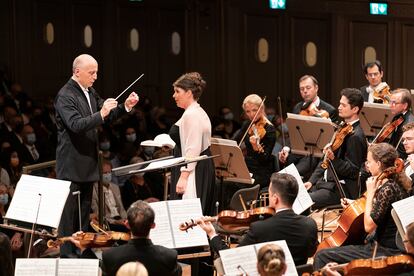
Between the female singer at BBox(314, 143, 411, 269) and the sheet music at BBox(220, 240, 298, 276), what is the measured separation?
0.84 m

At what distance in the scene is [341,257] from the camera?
5590 millimetres

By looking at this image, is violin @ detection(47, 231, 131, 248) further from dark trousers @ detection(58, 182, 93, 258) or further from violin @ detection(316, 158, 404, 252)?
violin @ detection(316, 158, 404, 252)

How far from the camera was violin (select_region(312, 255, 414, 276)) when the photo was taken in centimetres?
490

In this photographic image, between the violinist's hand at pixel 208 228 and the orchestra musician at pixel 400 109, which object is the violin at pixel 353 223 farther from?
the orchestra musician at pixel 400 109

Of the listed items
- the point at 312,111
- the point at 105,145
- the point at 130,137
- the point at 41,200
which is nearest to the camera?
the point at 41,200

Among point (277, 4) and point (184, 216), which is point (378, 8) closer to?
point (277, 4)

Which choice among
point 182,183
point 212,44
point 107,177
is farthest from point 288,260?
point 212,44

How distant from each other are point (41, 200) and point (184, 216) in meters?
0.96

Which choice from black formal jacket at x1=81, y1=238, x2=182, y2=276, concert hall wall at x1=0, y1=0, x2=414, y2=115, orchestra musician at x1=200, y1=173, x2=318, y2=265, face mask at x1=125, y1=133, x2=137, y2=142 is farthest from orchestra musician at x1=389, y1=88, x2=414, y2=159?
concert hall wall at x1=0, y1=0, x2=414, y2=115

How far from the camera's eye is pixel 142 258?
15.6 ft

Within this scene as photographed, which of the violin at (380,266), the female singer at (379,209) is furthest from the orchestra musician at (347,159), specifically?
the violin at (380,266)

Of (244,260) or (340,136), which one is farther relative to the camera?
(340,136)

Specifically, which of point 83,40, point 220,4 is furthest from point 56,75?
point 220,4

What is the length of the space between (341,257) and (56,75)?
9.42 m
